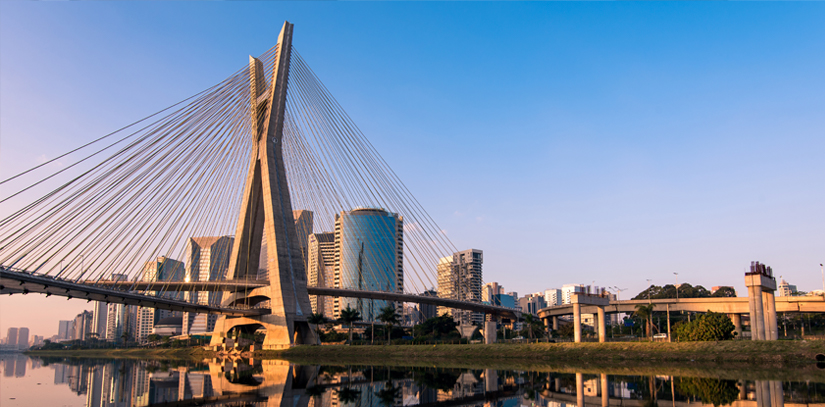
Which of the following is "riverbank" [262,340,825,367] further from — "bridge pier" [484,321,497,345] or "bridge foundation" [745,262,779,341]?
"bridge pier" [484,321,497,345]

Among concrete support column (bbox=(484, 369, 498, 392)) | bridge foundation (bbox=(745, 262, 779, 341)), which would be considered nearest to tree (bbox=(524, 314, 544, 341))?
bridge foundation (bbox=(745, 262, 779, 341))

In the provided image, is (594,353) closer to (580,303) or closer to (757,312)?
(757,312)

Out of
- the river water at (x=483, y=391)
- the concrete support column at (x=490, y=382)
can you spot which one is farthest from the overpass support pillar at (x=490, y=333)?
the river water at (x=483, y=391)

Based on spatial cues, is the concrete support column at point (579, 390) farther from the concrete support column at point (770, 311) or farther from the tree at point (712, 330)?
the tree at point (712, 330)

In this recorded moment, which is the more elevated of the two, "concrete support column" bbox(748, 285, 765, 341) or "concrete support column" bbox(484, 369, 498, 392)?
"concrete support column" bbox(748, 285, 765, 341)

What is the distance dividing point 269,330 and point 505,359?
21907 mm

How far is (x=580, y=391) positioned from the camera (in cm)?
2002

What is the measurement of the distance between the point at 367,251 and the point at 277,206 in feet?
347

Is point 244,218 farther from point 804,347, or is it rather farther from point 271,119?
point 804,347

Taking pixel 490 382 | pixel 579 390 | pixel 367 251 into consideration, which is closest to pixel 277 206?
pixel 490 382

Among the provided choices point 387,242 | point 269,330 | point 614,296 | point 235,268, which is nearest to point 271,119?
point 235,268

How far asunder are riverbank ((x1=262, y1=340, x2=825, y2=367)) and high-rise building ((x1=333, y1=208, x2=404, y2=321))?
298ft

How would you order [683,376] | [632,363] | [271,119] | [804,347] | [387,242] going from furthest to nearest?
1. [387,242]
2. [271,119]
3. [632,363]
4. [804,347]
5. [683,376]

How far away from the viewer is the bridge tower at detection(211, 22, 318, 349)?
49188 mm
